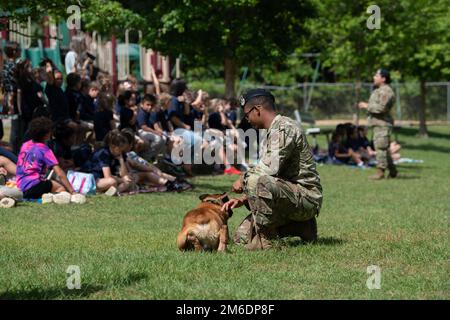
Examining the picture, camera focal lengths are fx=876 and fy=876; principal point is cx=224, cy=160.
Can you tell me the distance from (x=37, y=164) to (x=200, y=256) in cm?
594

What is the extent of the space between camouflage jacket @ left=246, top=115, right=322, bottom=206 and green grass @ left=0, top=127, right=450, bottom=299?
0.70 metres

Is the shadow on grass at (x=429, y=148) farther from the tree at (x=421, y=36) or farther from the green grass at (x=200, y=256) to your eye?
the green grass at (x=200, y=256)

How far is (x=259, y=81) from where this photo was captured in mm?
56312

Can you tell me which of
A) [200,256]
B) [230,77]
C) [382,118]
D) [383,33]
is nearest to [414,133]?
[383,33]

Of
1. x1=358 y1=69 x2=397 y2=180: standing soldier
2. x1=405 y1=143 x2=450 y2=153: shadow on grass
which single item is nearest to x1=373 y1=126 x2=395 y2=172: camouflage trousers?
x1=358 y1=69 x2=397 y2=180: standing soldier

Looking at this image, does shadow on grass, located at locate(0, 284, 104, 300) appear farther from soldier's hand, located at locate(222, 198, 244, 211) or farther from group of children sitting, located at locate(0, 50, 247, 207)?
group of children sitting, located at locate(0, 50, 247, 207)

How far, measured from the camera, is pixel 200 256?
8.70 metres

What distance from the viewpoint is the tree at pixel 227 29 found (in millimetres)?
24781

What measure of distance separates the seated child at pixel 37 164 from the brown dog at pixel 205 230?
5242 millimetres

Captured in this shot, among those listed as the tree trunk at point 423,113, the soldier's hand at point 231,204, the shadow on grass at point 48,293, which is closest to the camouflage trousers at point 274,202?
the soldier's hand at point 231,204

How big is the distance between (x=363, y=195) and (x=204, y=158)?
15.3ft

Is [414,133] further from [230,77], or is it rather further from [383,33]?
[230,77]

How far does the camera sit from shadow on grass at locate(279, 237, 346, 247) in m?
9.63
